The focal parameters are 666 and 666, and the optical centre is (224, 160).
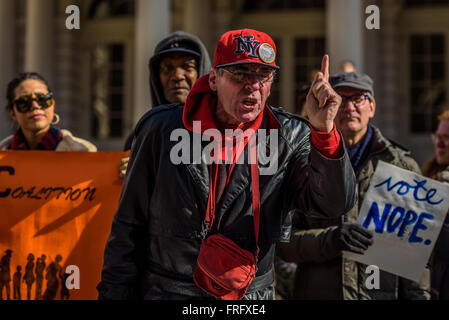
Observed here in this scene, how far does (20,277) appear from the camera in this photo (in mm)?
3916

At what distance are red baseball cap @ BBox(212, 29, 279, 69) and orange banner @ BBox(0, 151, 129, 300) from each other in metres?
1.76

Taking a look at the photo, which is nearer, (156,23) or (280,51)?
(156,23)

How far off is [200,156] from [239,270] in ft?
1.51

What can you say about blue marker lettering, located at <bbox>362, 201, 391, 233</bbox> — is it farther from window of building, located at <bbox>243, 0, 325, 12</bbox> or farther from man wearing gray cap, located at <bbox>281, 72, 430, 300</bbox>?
window of building, located at <bbox>243, 0, 325, 12</bbox>

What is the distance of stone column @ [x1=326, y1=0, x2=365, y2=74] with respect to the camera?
12.4 meters

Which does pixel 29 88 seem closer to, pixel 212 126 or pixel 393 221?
pixel 212 126

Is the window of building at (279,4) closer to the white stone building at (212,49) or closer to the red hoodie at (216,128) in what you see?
the white stone building at (212,49)

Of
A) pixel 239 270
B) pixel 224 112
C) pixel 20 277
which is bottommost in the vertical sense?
pixel 20 277

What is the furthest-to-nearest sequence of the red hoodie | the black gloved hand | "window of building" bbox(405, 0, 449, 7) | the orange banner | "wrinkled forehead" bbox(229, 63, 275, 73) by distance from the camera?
"window of building" bbox(405, 0, 449, 7)
the orange banner
the black gloved hand
"wrinkled forehead" bbox(229, 63, 275, 73)
the red hoodie

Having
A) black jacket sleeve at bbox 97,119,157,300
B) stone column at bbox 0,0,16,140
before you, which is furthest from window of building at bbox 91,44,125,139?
black jacket sleeve at bbox 97,119,157,300

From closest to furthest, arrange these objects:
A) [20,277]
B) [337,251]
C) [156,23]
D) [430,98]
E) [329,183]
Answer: [329,183]
[337,251]
[20,277]
[156,23]
[430,98]

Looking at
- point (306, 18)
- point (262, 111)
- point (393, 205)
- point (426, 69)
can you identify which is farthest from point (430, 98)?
point (262, 111)

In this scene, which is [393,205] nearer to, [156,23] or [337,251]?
[337,251]

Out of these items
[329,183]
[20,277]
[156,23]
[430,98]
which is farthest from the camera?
[430,98]
